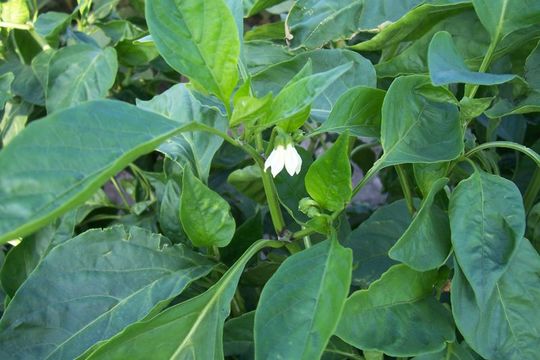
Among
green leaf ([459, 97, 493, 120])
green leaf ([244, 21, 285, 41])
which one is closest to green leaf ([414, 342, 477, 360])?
green leaf ([459, 97, 493, 120])

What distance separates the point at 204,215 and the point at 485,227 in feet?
0.78

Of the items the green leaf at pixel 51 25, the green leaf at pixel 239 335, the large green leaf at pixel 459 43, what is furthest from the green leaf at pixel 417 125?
the green leaf at pixel 51 25

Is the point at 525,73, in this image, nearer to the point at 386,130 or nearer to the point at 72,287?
the point at 386,130

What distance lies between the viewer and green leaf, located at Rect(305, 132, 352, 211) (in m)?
0.52

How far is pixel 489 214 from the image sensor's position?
1.84ft

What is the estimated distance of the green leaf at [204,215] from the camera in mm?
587

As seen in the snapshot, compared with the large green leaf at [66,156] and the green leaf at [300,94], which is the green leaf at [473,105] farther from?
the large green leaf at [66,156]

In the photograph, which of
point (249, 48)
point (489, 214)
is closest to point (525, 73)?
point (489, 214)

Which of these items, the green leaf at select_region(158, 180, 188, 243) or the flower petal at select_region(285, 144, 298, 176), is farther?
the green leaf at select_region(158, 180, 188, 243)

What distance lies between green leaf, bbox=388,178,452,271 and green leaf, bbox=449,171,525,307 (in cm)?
2

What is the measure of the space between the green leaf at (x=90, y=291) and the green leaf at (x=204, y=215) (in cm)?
5

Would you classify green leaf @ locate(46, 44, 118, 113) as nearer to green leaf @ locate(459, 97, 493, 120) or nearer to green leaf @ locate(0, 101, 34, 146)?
green leaf @ locate(0, 101, 34, 146)

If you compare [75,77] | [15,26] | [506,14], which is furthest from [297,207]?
[15,26]

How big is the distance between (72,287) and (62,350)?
0.06 m
